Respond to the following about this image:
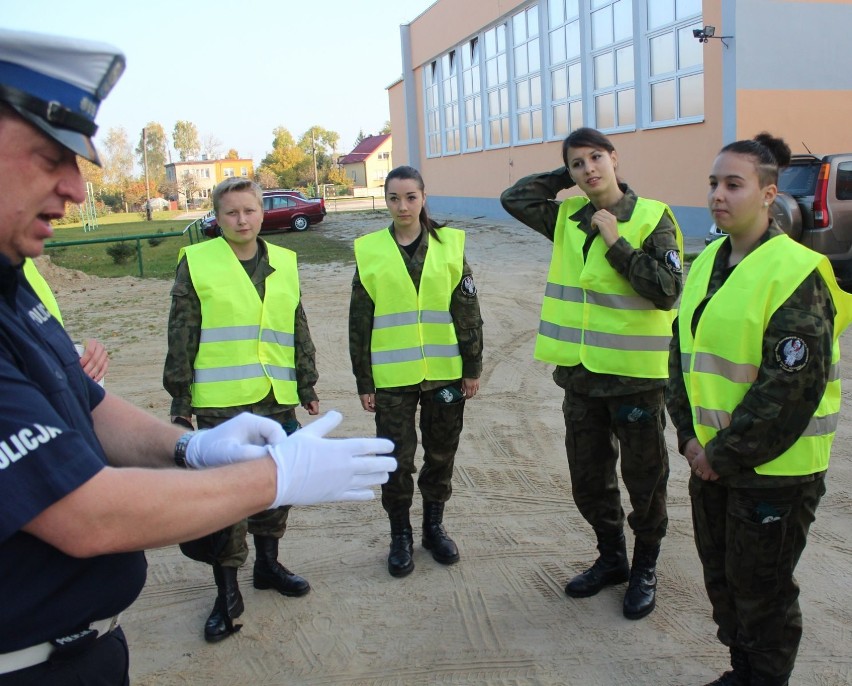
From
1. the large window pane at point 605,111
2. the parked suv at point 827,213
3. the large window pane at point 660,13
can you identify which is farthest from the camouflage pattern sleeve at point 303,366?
the large window pane at point 605,111

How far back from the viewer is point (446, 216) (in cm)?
2970

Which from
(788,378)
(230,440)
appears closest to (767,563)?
(788,378)

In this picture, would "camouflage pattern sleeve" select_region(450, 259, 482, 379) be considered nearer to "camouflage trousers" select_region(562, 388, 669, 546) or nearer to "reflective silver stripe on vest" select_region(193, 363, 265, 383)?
"camouflage trousers" select_region(562, 388, 669, 546)

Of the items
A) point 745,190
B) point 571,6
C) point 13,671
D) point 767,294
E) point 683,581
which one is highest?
point 571,6

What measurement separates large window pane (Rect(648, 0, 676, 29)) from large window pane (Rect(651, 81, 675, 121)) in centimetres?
124

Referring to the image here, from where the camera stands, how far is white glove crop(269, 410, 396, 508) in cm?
154

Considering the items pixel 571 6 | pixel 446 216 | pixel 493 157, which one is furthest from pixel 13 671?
pixel 446 216

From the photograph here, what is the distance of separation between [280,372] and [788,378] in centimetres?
244

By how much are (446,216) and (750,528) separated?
2760cm

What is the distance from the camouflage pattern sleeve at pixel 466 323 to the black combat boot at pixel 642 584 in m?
1.29

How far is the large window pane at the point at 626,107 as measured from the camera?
58.0 feet

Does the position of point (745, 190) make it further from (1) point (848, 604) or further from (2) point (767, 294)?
(1) point (848, 604)

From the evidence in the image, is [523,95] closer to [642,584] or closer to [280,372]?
[280,372]

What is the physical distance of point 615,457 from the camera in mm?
3836
